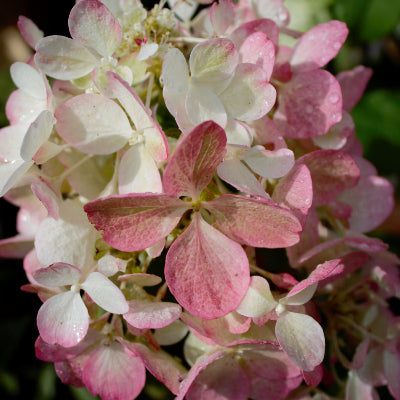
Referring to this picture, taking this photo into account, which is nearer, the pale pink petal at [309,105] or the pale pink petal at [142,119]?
the pale pink petal at [142,119]

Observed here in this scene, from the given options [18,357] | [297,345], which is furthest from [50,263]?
[18,357]

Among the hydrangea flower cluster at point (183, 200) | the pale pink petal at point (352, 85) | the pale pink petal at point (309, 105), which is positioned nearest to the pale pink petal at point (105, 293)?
the hydrangea flower cluster at point (183, 200)

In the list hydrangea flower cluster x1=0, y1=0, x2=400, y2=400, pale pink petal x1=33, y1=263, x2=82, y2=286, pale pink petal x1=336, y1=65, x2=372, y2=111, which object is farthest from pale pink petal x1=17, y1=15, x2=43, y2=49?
pale pink petal x1=336, y1=65, x2=372, y2=111

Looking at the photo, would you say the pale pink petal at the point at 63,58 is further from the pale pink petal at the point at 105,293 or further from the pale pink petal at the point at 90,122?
the pale pink petal at the point at 105,293

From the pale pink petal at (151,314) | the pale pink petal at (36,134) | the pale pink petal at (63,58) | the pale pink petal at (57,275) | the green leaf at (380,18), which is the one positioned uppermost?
the pale pink petal at (63,58)

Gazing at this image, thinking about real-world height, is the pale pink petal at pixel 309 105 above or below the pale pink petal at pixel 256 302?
above
